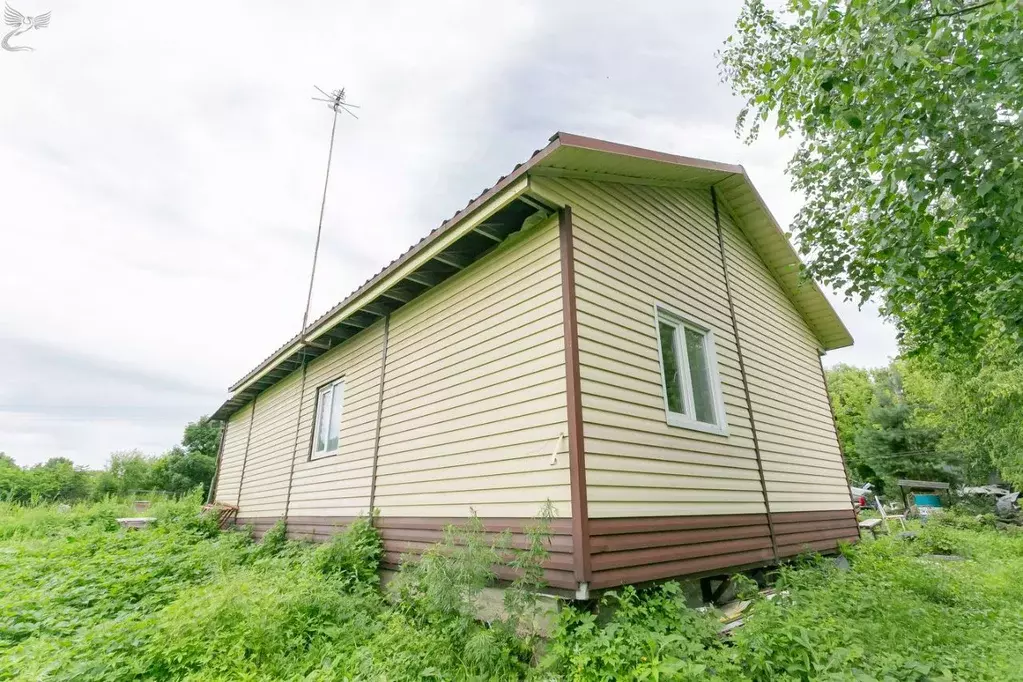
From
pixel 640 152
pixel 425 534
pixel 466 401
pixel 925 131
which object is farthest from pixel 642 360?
pixel 425 534

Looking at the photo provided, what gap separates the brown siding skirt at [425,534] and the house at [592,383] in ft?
0.08

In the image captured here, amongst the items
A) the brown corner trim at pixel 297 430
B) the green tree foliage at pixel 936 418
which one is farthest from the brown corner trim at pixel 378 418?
the green tree foliage at pixel 936 418

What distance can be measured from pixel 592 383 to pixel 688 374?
207 cm

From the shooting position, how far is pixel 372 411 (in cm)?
733

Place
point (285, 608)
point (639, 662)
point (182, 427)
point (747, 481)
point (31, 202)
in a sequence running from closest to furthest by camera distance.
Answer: point (639, 662), point (285, 608), point (747, 481), point (31, 202), point (182, 427)

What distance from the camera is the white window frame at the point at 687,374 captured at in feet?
17.3

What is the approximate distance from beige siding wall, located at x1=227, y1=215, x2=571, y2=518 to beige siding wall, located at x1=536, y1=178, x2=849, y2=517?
396mm

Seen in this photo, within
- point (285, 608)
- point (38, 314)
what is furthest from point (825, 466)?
point (38, 314)

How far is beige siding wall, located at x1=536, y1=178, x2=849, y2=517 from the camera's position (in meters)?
4.41

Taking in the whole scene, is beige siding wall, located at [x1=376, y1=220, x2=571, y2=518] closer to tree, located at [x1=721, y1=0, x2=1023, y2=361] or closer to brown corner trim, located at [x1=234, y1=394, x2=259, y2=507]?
tree, located at [x1=721, y1=0, x2=1023, y2=361]

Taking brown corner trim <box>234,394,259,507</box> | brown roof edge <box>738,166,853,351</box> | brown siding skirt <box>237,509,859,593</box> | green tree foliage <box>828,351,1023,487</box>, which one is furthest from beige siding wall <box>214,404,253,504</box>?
green tree foliage <box>828,351,1023,487</box>

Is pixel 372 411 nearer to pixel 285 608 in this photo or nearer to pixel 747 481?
pixel 285 608

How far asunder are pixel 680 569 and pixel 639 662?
1648mm

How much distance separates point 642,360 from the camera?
505cm
